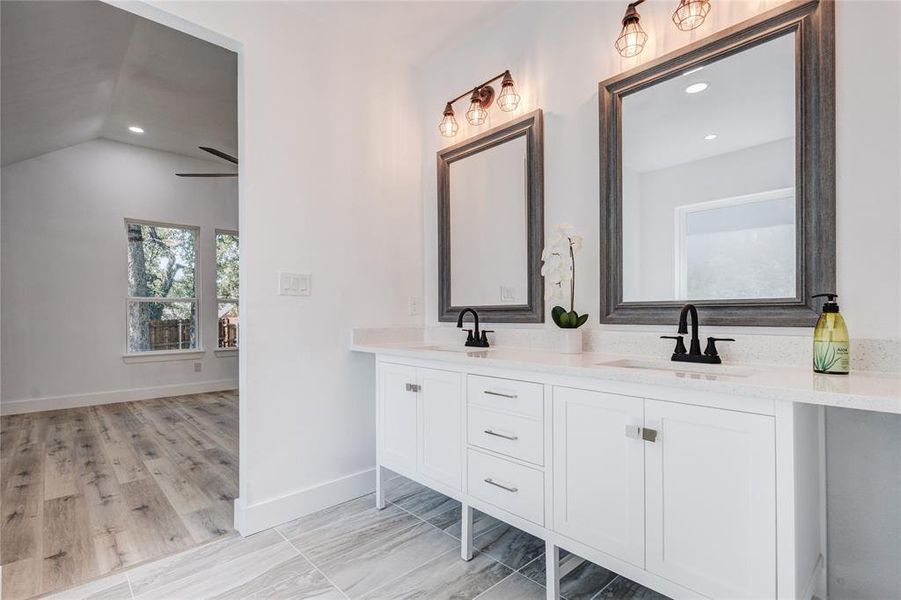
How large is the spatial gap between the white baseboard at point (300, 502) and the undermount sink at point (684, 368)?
1587mm

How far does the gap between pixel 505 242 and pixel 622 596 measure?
165 cm

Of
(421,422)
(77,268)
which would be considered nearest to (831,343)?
(421,422)

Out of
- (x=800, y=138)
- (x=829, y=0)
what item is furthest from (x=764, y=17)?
(x=800, y=138)

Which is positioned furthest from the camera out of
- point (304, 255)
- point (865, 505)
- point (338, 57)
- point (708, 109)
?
point (338, 57)

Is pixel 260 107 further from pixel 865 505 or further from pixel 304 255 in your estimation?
pixel 865 505

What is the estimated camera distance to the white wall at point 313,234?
6.80 ft

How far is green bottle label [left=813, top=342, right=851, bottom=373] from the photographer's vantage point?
1.21 metres

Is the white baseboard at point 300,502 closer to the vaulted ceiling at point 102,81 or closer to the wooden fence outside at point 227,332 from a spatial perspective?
the vaulted ceiling at point 102,81

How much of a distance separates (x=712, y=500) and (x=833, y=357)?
1.79 ft

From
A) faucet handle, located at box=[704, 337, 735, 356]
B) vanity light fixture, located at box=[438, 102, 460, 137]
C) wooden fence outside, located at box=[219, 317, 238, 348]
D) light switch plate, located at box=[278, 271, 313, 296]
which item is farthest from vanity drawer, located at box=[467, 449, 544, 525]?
wooden fence outside, located at box=[219, 317, 238, 348]

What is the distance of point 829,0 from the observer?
4.42 ft

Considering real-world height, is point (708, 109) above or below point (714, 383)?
above

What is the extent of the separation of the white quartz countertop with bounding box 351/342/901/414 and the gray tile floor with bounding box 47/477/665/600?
82cm

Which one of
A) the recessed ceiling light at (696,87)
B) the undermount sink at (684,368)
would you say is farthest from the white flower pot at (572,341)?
the recessed ceiling light at (696,87)
